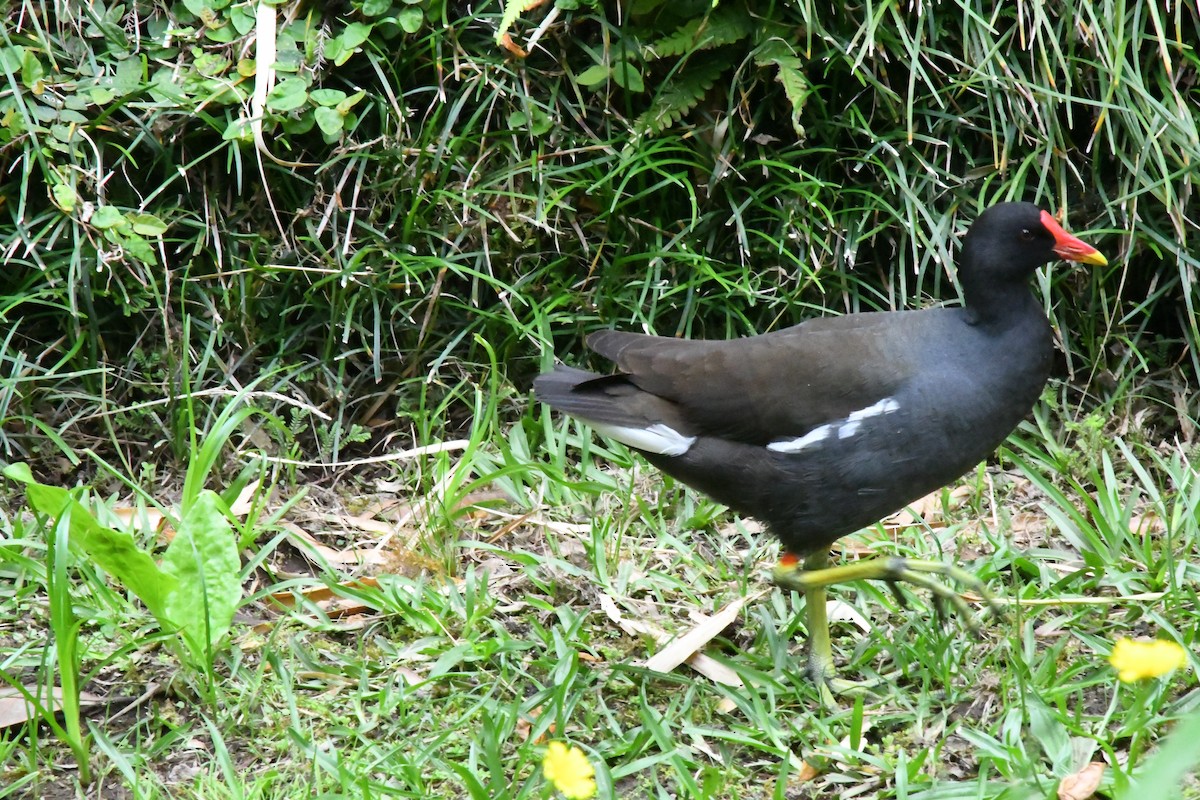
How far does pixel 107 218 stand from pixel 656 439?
1883mm

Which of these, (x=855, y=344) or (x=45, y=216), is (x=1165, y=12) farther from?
(x=45, y=216)

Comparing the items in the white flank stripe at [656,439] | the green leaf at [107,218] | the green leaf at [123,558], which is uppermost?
the white flank stripe at [656,439]

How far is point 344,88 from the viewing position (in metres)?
4.27

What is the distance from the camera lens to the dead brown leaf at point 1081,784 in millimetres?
2562

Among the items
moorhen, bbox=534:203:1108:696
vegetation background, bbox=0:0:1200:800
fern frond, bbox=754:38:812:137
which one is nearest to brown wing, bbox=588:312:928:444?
moorhen, bbox=534:203:1108:696

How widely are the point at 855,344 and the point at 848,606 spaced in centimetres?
76

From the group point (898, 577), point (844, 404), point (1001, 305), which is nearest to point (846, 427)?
point (844, 404)

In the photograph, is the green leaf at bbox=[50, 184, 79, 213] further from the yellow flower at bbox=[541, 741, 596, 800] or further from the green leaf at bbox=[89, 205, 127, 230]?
the yellow flower at bbox=[541, 741, 596, 800]

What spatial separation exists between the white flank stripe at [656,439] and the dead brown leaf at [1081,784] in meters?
1.14

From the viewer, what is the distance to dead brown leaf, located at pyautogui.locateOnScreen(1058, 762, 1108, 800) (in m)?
2.56

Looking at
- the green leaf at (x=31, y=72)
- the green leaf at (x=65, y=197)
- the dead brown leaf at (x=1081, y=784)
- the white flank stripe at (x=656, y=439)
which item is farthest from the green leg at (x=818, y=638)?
the green leaf at (x=31, y=72)

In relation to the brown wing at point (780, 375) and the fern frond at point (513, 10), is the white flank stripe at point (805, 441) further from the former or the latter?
the fern frond at point (513, 10)

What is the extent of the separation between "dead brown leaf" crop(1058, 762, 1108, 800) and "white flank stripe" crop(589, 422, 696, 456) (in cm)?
114

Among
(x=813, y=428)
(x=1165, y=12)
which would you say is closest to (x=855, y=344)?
(x=813, y=428)
